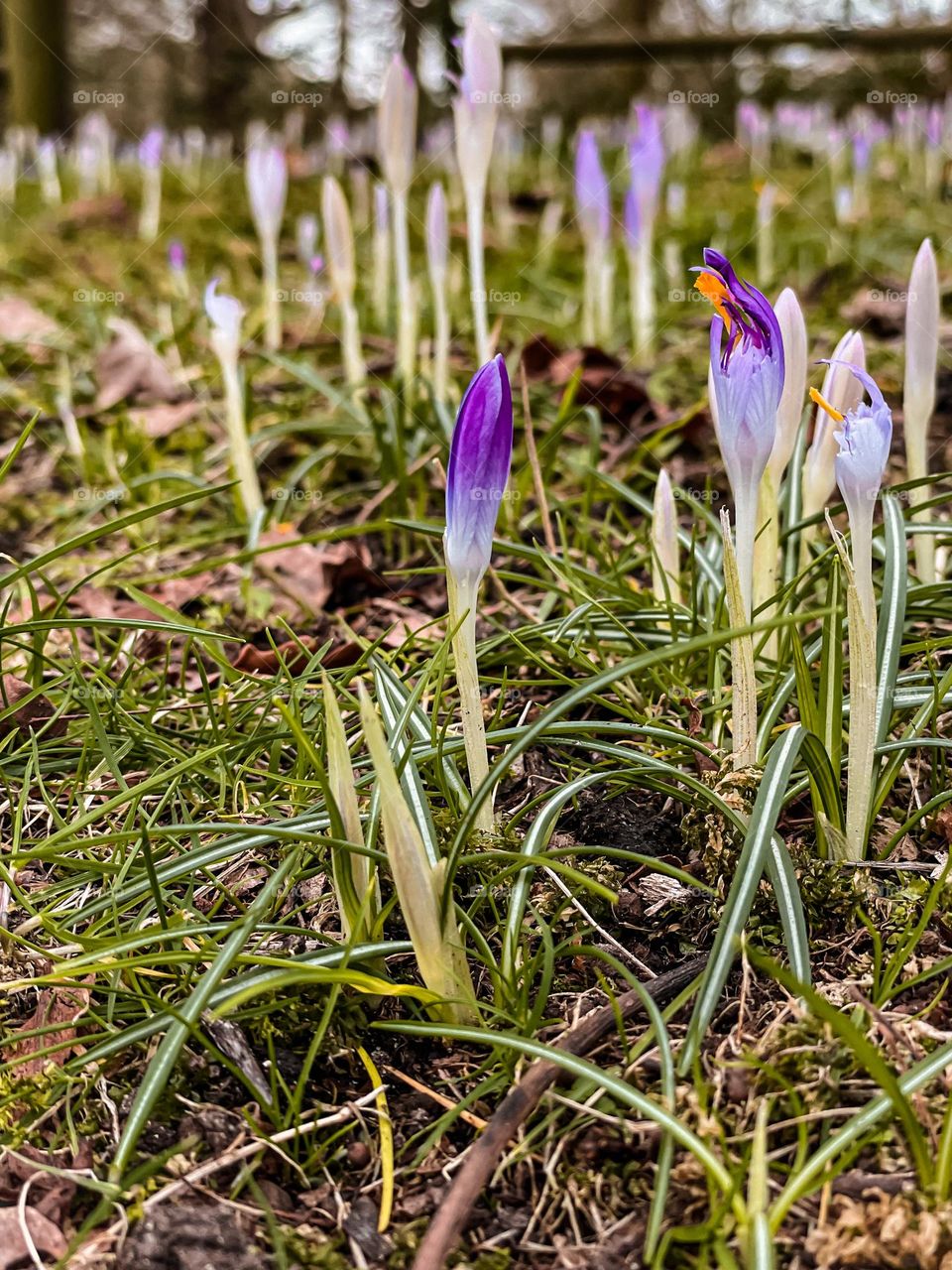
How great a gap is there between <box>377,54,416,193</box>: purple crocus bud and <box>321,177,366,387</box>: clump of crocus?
14 cm

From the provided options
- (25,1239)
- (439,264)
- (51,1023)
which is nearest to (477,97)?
(439,264)

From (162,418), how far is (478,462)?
2.07m

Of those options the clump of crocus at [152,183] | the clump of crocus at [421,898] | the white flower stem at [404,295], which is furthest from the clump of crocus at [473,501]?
the clump of crocus at [152,183]

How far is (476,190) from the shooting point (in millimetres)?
2271

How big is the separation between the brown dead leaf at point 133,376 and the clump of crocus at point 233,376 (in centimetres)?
86

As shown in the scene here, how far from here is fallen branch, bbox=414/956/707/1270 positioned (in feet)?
3.25

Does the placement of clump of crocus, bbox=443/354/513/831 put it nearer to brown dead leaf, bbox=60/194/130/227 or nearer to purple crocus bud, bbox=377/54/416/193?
purple crocus bud, bbox=377/54/416/193

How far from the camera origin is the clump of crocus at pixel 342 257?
8.49 ft

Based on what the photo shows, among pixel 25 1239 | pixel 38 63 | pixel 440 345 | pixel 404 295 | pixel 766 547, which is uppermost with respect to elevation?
pixel 38 63

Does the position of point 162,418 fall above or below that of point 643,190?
below

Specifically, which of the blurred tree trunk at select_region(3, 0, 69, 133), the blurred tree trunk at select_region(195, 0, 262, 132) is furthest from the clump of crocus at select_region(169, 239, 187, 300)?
the blurred tree trunk at select_region(195, 0, 262, 132)

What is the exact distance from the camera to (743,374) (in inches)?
50.3

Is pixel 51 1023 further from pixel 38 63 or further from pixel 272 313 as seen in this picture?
pixel 38 63

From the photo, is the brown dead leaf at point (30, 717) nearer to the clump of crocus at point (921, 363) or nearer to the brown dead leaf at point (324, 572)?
the brown dead leaf at point (324, 572)
